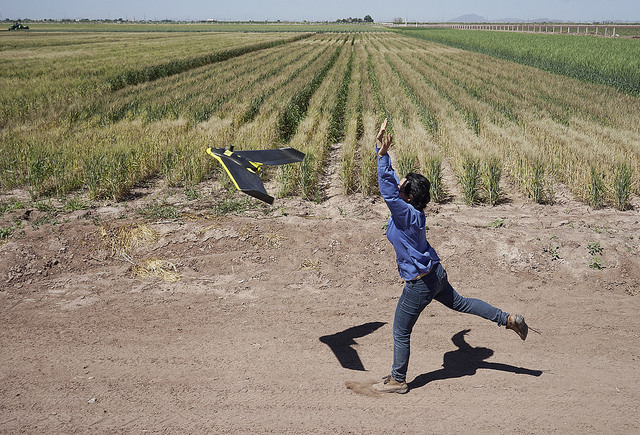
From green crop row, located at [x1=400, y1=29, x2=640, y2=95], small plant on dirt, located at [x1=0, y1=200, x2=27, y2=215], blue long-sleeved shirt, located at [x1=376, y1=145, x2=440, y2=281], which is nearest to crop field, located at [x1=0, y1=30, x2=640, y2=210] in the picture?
green crop row, located at [x1=400, y1=29, x2=640, y2=95]

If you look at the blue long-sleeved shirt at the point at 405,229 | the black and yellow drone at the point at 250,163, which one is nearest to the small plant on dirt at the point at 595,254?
the blue long-sleeved shirt at the point at 405,229

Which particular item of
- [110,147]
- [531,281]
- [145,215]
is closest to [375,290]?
[531,281]

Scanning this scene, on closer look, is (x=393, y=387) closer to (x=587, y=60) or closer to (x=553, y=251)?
(x=553, y=251)

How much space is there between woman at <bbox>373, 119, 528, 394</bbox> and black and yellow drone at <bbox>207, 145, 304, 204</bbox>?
0.82 m

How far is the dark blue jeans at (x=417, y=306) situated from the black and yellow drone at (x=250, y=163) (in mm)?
1318

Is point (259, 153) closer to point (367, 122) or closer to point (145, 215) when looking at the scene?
point (145, 215)

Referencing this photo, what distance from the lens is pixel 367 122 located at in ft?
48.7

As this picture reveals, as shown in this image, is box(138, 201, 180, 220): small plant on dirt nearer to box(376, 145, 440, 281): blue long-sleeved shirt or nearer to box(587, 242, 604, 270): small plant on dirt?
box(376, 145, 440, 281): blue long-sleeved shirt

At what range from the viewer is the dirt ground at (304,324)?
390cm

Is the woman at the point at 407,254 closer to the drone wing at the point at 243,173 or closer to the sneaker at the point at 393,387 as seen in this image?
the sneaker at the point at 393,387

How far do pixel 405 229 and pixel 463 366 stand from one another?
60.9 inches

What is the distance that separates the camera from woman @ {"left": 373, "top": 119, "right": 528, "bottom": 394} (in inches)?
146

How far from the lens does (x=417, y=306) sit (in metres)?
3.96

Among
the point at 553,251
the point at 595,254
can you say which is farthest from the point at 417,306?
the point at 595,254
